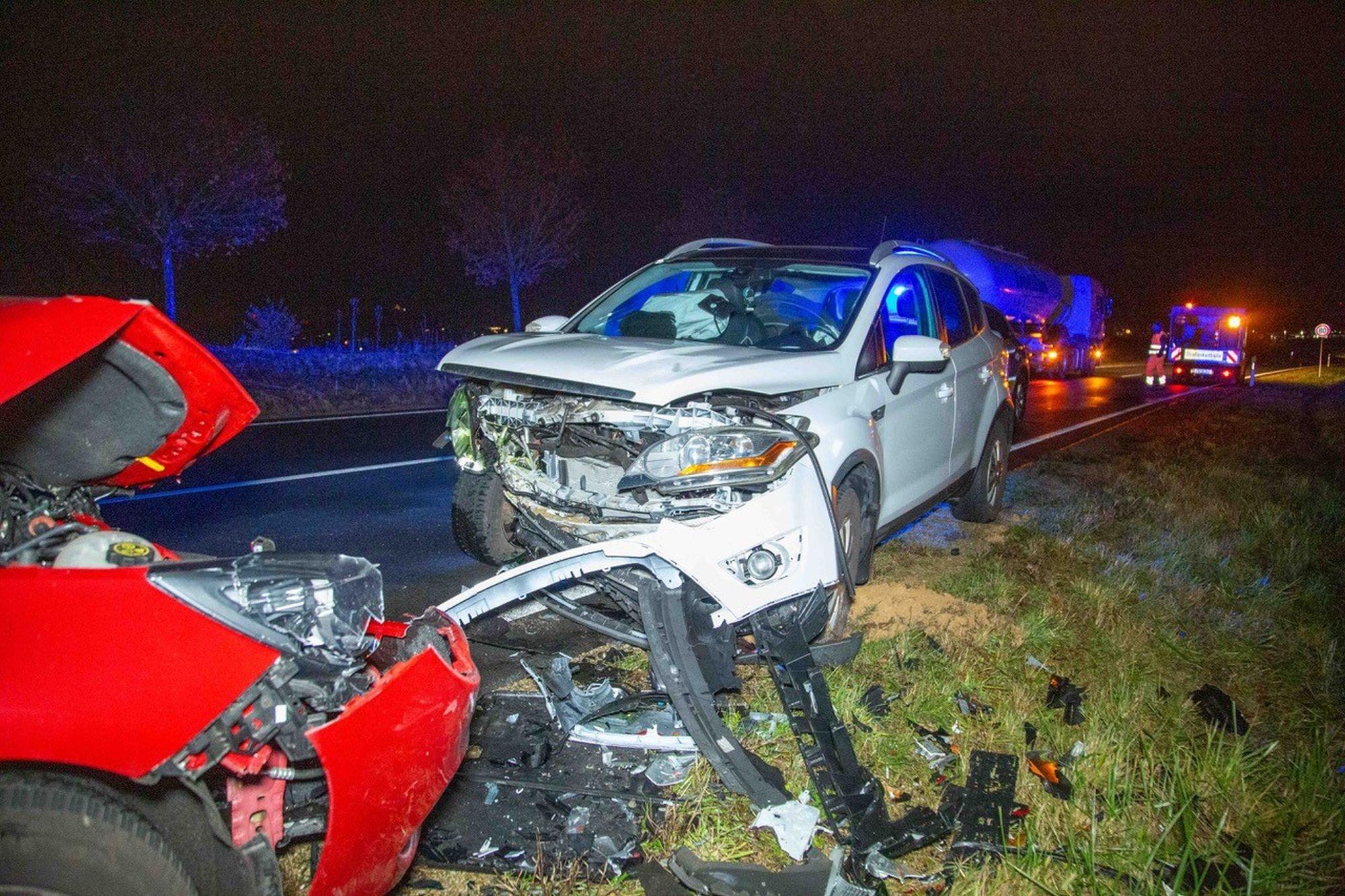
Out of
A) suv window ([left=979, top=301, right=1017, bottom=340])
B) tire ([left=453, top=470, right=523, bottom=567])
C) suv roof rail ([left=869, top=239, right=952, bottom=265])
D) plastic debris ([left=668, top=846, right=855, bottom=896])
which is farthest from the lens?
suv window ([left=979, top=301, right=1017, bottom=340])

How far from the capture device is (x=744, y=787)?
2.98 m

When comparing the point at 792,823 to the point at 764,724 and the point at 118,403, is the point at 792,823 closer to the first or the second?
the point at 764,724

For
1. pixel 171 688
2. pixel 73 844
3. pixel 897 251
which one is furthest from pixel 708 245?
pixel 73 844

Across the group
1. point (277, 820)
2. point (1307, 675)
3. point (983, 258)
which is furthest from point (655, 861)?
point (983, 258)

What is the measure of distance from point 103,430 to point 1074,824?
328 centimetres

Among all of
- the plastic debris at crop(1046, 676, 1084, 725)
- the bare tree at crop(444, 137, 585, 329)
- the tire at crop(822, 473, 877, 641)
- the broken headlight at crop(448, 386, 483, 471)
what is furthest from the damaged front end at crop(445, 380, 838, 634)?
the bare tree at crop(444, 137, 585, 329)

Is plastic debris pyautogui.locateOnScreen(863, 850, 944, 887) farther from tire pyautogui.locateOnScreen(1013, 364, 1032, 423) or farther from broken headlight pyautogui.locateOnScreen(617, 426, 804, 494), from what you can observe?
tire pyautogui.locateOnScreen(1013, 364, 1032, 423)

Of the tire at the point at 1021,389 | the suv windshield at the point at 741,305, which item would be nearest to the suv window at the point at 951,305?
the suv windshield at the point at 741,305

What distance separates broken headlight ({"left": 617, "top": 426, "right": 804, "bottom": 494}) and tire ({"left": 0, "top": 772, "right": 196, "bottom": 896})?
205 cm

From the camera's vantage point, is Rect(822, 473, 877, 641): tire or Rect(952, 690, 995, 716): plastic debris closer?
Rect(952, 690, 995, 716): plastic debris

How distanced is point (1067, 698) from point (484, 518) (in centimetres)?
297

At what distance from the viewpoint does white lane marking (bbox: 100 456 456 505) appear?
7.03 m

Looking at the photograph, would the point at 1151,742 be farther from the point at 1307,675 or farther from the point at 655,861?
the point at 655,861

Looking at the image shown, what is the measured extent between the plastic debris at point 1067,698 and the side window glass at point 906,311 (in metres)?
1.92
